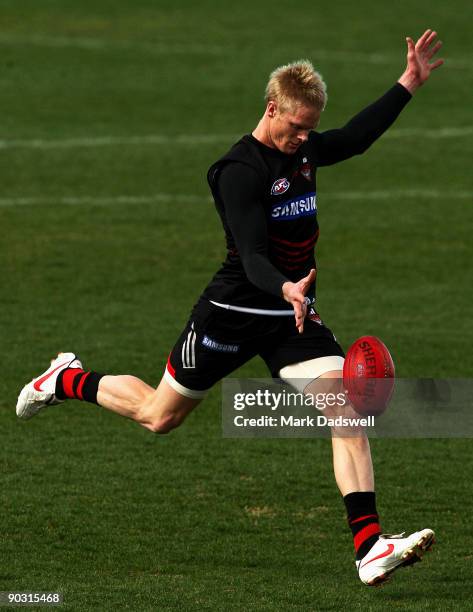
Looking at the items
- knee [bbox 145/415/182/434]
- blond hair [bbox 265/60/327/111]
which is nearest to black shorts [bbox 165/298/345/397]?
knee [bbox 145/415/182/434]

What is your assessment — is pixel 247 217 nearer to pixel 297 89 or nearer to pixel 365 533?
pixel 297 89

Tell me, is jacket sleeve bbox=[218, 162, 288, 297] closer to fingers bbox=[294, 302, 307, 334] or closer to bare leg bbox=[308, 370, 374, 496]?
fingers bbox=[294, 302, 307, 334]

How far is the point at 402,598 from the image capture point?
793 cm

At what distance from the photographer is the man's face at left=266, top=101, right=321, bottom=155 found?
319 inches

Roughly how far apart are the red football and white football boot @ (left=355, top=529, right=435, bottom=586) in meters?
0.71

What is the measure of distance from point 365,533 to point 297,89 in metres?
2.41

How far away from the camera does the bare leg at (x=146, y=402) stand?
351 inches

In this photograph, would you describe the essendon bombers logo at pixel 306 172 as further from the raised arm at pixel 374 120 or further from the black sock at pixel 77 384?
the black sock at pixel 77 384

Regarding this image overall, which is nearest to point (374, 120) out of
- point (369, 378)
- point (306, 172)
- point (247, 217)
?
point (306, 172)

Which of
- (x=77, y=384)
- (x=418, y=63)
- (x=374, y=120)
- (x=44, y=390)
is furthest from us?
A: (x=44, y=390)

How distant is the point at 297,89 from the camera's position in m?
8.09

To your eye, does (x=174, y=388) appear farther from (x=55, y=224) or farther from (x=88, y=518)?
(x=55, y=224)

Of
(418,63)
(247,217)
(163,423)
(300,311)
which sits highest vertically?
(418,63)

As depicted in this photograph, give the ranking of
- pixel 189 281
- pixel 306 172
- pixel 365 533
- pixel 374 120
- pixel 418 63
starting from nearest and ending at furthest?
pixel 365 533 → pixel 306 172 → pixel 374 120 → pixel 418 63 → pixel 189 281
